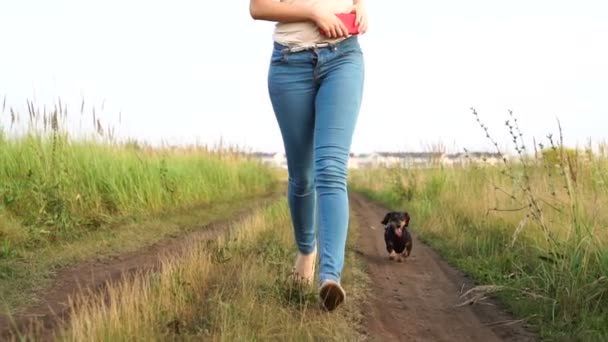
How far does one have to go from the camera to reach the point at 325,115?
3.38m

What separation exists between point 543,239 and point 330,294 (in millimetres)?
2717

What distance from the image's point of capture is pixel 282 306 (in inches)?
128

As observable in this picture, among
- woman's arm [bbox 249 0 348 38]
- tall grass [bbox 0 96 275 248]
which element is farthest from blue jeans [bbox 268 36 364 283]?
tall grass [bbox 0 96 275 248]

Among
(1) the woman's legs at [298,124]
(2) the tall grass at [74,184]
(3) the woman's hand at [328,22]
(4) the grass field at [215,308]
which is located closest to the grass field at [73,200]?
(2) the tall grass at [74,184]

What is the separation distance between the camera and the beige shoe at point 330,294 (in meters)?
3.10

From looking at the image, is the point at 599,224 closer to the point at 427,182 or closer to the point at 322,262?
the point at 322,262

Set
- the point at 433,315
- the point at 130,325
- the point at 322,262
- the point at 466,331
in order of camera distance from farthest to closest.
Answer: the point at 433,315 < the point at 466,331 < the point at 322,262 < the point at 130,325

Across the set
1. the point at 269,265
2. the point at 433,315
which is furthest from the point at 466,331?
the point at 269,265

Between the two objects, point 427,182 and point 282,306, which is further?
point 427,182

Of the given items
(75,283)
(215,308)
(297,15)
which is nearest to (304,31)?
(297,15)

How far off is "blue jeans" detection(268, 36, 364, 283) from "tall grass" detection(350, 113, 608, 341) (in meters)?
1.29

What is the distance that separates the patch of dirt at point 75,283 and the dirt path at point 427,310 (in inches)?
63.1

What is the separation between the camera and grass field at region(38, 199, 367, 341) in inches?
103

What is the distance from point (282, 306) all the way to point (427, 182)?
33.5 ft
